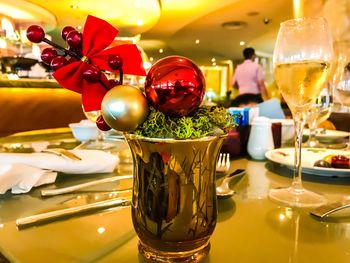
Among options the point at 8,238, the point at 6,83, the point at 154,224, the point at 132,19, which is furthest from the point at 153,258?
the point at 132,19

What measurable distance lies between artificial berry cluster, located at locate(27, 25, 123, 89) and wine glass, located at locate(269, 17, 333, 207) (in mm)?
322

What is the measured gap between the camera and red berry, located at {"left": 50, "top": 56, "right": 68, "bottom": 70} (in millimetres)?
320

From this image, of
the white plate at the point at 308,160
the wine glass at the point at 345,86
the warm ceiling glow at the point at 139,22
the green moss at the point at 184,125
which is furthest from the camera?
the warm ceiling glow at the point at 139,22

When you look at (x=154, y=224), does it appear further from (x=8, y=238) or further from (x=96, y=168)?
(x=96, y=168)

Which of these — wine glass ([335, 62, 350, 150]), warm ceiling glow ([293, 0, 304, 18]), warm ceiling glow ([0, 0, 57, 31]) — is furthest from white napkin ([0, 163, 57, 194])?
warm ceiling glow ([0, 0, 57, 31])

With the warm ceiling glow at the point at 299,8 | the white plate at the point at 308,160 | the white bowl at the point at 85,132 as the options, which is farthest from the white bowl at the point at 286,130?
the warm ceiling glow at the point at 299,8

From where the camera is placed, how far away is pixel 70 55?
0.32m

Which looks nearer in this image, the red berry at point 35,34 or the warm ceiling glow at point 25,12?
the red berry at point 35,34

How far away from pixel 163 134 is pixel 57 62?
0.42 feet

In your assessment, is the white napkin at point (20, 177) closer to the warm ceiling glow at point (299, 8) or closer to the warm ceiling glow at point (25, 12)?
the warm ceiling glow at point (299, 8)

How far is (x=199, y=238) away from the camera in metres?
0.30

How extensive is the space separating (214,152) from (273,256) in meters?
0.11

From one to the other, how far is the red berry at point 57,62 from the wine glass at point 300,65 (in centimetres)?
35

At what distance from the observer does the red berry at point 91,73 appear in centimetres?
31
